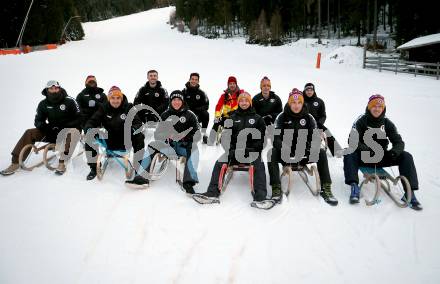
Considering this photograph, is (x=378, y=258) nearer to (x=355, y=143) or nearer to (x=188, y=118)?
(x=355, y=143)

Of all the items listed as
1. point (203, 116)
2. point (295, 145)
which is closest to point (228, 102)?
point (203, 116)

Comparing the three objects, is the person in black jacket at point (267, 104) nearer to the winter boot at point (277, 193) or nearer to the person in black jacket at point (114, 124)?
the winter boot at point (277, 193)

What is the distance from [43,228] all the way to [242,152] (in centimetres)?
301

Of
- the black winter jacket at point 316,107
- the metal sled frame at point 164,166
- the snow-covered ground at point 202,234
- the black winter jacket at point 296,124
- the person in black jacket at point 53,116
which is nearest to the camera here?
the snow-covered ground at point 202,234

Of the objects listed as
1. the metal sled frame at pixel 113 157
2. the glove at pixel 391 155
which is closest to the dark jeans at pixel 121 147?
the metal sled frame at pixel 113 157

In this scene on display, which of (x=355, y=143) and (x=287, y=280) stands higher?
(x=355, y=143)

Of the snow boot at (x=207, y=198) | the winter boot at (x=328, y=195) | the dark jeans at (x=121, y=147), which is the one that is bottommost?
the winter boot at (x=328, y=195)

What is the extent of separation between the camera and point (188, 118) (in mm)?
5496

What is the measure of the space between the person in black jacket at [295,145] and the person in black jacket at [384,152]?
0.34 m

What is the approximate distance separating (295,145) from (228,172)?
1218 mm

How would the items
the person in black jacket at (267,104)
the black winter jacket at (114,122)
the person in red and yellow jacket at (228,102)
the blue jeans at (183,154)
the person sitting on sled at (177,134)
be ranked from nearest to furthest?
1. the blue jeans at (183,154)
2. the person sitting on sled at (177,134)
3. the black winter jacket at (114,122)
4. the person in black jacket at (267,104)
5. the person in red and yellow jacket at (228,102)

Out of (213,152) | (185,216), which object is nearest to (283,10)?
(213,152)

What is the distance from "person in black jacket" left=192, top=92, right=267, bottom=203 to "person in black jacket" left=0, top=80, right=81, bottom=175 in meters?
3.00

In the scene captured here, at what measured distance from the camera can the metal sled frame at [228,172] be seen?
15.2ft
